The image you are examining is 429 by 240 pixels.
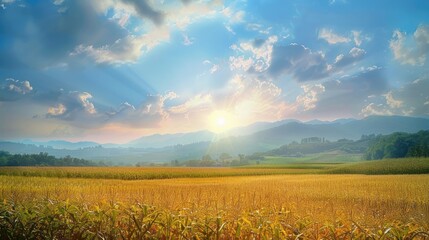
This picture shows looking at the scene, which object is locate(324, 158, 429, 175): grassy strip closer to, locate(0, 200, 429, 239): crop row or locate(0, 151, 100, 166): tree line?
locate(0, 200, 429, 239): crop row

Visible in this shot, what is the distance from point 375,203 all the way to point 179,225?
14.8 metres

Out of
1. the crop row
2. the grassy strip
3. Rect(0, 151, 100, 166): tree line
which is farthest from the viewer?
Rect(0, 151, 100, 166): tree line

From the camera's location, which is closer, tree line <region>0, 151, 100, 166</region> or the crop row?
the crop row

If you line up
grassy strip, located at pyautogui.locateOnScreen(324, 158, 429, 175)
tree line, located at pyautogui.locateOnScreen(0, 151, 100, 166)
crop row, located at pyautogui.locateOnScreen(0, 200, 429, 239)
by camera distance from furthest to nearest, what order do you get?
1. tree line, located at pyautogui.locateOnScreen(0, 151, 100, 166)
2. grassy strip, located at pyautogui.locateOnScreen(324, 158, 429, 175)
3. crop row, located at pyautogui.locateOnScreen(0, 200, 429, 239)

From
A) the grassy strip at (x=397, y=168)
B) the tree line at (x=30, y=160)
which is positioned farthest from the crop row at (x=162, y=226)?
the tree line at (x=30, y=160)

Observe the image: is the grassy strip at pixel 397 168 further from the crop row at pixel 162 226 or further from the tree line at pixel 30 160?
the tree line at pixel 30 160

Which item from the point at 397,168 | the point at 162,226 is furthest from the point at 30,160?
the point at 162,226

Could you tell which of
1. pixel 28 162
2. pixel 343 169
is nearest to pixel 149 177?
pixel 343 169

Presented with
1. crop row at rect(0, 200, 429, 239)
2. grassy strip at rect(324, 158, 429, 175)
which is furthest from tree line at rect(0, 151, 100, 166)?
crop row at rect(0, 200, 429, 239)

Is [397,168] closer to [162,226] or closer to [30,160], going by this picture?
[162,226]

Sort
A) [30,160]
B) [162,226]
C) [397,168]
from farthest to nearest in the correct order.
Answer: [30,160] < [397,168] < [162,226]

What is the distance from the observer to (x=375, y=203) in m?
15.7

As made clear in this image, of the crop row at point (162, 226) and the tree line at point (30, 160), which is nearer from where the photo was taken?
the crop row at point (162, 226)

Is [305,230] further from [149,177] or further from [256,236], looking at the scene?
[149,177]
